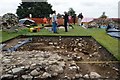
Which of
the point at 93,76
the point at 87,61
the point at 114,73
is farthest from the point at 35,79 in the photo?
the point at 87,61

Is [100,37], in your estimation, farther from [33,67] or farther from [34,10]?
[34,10]

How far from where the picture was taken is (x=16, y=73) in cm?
841

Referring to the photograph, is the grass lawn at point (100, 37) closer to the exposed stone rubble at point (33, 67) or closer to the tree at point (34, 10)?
the exposed stone rubble at point (33, 67)

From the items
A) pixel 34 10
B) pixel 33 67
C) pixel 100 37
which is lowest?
pixel 33 67

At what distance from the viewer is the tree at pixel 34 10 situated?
64.9 m

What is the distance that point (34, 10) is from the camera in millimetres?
65375

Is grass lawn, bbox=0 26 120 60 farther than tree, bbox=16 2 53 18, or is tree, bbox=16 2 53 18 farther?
tree, bbox=16 2 53 18

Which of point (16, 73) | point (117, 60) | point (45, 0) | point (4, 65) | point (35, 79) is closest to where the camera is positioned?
point (35, 79)

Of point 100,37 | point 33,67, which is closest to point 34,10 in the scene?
point 100,37

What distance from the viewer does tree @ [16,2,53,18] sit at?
2554 inches

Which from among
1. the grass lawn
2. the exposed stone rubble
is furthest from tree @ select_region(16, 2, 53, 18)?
the exposed stone rubble

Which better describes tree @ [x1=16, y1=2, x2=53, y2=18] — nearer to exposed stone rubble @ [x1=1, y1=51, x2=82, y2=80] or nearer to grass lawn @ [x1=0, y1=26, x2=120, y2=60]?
grass lawn @ [x1=0, y1=26, x2=120, y2=60]

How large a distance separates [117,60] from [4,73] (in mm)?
4390

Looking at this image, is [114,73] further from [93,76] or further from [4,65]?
[4,65]
